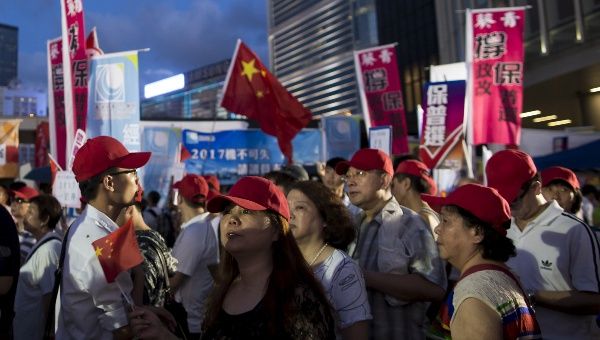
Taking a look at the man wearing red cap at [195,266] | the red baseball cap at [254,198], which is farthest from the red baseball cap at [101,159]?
the man wearing red cap at [195,266]

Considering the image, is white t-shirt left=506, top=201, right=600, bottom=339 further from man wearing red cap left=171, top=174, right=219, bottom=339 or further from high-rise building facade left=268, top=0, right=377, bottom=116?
high-rise building facade left=268, top=0, right=377, bottom=116

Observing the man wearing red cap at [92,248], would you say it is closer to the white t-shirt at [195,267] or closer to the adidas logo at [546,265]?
the white t-shirt at [195,267]

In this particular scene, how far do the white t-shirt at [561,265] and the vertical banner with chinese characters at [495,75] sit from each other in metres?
5.64

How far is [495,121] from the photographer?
8992mm

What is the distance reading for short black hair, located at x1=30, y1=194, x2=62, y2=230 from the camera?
15.9 feet

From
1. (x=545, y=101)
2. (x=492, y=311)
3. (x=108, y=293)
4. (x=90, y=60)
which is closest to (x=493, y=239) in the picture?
(x=492, y=311)

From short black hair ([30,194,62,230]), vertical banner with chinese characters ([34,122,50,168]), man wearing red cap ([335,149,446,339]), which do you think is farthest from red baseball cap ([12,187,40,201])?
vertical banner with chinese characters ([34,122,50,168])

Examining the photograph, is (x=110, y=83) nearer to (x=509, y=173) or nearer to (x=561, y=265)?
(x=509, y=173)

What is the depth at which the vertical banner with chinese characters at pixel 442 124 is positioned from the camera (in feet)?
34.3

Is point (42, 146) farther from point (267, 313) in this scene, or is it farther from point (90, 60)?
point (267, 313)

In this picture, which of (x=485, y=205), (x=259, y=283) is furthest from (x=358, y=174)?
(x=259, y=283)

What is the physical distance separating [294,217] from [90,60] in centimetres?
546

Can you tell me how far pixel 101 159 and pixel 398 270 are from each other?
1.83m

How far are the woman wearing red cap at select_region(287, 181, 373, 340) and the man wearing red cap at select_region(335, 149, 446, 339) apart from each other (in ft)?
1.00
